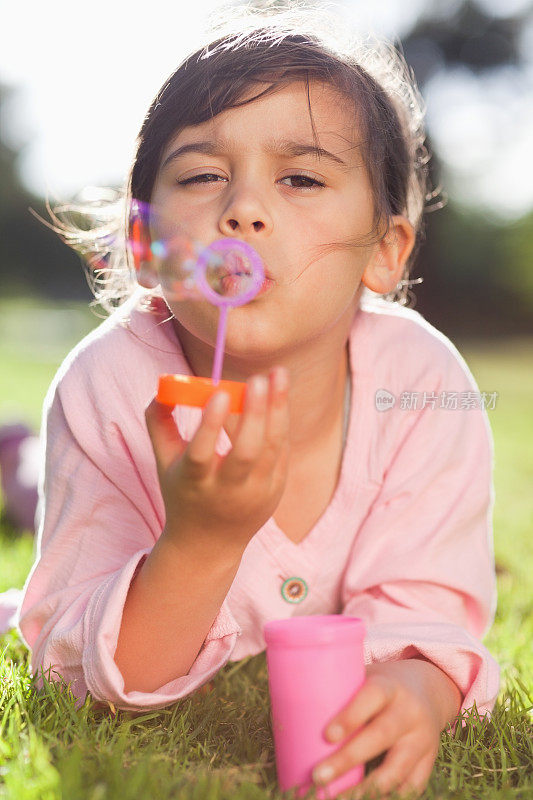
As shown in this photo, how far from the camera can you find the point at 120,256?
7.32 feet

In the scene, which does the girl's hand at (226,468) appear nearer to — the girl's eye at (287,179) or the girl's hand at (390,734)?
→ the girl's hand at (390,734)

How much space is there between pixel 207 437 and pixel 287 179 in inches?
26.0

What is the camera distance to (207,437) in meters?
1.15

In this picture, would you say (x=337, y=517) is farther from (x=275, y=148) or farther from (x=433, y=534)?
(x=275, y=148)

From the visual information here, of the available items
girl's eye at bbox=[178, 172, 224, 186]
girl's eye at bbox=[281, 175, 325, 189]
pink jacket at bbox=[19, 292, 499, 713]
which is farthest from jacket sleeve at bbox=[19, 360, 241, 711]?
girl's eye at bbox=[281, 175, 325, 189]

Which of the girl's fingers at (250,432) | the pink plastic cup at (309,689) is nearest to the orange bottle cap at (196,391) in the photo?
the girl's fingers at (250,432)

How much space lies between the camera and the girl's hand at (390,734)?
121 centimetres

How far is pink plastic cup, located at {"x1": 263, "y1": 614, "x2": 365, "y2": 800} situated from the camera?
3.92 ft

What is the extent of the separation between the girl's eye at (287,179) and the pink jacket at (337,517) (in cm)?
40

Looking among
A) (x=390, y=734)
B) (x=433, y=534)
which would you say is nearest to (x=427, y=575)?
(x=433, y=534)

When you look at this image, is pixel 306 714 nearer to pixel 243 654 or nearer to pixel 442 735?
pixel 442 735

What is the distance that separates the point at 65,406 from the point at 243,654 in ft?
2.08

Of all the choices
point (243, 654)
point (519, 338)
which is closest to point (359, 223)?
point (243, 654)

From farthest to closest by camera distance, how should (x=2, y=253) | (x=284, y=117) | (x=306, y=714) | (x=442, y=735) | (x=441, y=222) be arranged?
1. (x=2, y=253)
2. (x=441, y=222)
3. (x=284, y=117)
4. (x=442, y=735)
5. (x=306, y=714)
